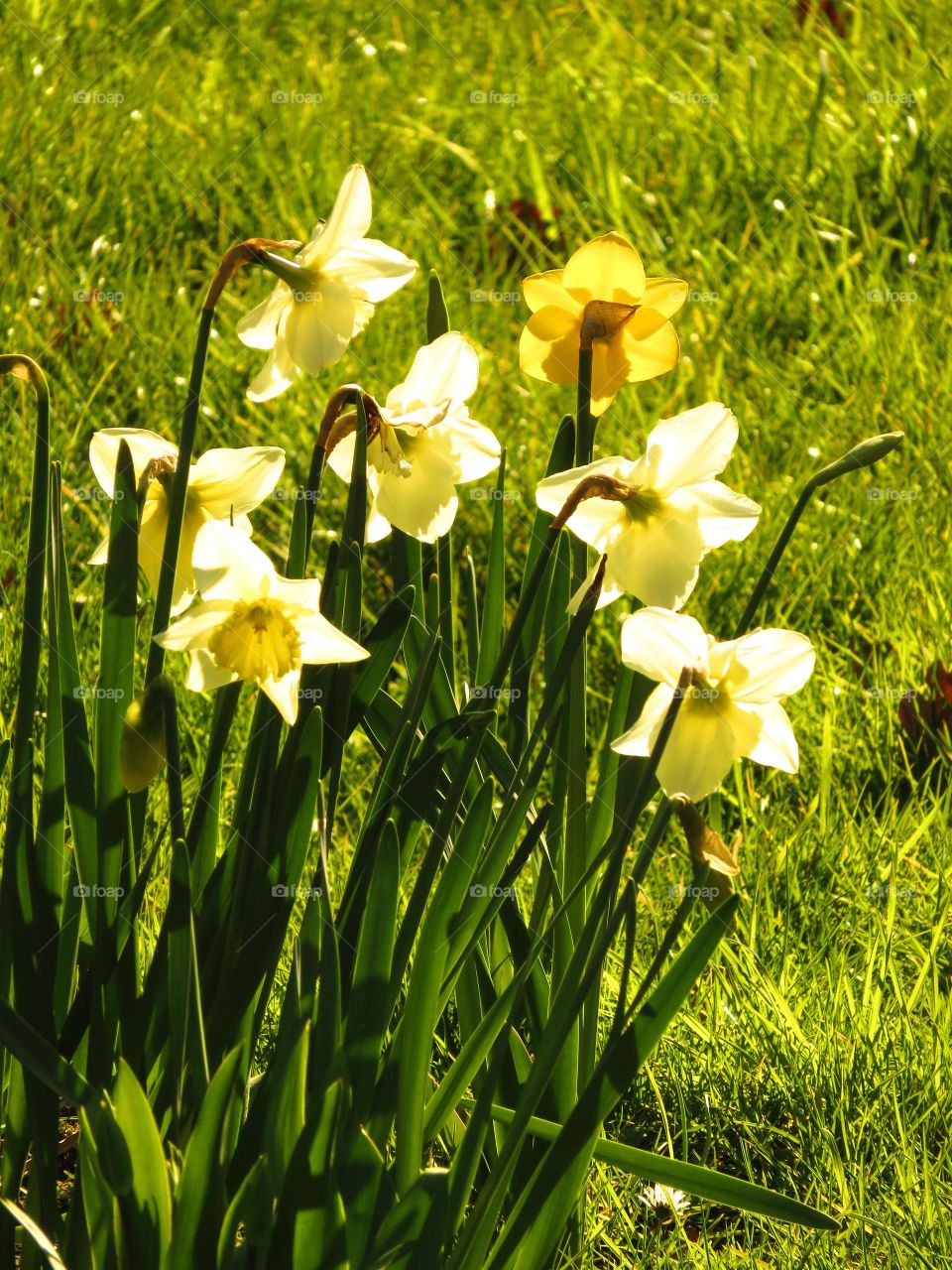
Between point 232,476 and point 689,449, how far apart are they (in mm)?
353

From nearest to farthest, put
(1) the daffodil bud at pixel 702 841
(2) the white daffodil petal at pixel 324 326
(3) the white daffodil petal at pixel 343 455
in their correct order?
(1) the daffodil bud at pixel 702 841, (2) the white daffodil petal at pixel 324 326, (3) the white daffodil petal at pixel 343 455

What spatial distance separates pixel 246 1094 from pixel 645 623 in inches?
20.3

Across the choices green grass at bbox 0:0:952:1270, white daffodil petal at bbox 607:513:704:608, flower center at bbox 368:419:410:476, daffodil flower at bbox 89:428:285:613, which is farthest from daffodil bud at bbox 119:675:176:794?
green grass at bbox 0:0:952:1270

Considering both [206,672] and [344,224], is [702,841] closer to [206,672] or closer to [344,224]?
[206,672]

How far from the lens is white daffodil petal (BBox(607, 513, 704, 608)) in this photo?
99 centimetres

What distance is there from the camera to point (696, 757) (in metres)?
0.96

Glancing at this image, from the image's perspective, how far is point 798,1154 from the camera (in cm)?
139

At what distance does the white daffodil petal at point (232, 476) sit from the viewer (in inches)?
41.1

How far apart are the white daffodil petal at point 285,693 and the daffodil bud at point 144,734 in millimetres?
72

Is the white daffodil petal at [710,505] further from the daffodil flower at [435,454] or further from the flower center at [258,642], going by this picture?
the flower center at [258,642]

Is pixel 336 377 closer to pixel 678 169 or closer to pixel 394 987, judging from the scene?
pixel 678 169

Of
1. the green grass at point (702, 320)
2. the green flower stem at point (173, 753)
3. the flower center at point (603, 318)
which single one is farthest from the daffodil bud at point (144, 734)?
the green grass at point (702, 320)

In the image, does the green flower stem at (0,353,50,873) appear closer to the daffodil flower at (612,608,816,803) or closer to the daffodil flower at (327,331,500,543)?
the daffodil flower at (327,331,500,543)

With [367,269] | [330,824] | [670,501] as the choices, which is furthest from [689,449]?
[330,824]
